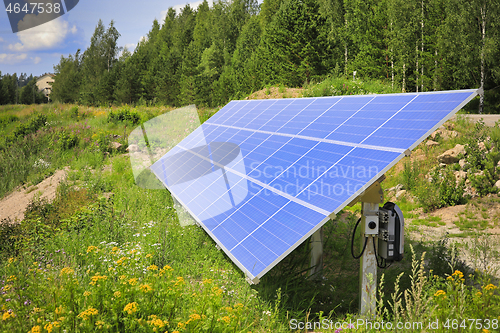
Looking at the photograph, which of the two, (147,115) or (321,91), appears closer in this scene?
(321,91)

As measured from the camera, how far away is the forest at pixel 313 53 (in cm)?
2930

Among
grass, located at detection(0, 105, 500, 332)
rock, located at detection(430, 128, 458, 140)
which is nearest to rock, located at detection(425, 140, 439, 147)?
rock, located at detection(430, 128, 458, 140)

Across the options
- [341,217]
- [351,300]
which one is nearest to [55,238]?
[351,300]

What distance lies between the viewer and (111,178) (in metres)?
11.7

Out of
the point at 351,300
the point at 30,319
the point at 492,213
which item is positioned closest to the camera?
the point at 30,319

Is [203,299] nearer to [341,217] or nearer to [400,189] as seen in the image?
[341,217]

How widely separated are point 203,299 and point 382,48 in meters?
40.5

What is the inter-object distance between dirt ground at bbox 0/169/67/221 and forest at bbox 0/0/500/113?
1507cm

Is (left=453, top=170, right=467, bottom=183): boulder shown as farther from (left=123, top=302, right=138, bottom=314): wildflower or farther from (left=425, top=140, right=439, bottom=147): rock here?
(left=123, top=302, right=138, bottom=314): wildflower

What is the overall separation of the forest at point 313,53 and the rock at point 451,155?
6.55 m

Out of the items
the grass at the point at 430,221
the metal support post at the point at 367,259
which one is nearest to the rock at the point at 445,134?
the grass at the point at 430,221

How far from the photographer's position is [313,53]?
33.8 m

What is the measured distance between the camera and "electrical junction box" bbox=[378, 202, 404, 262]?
4.56 metres

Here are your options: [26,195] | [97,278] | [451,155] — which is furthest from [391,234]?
[26,195]
